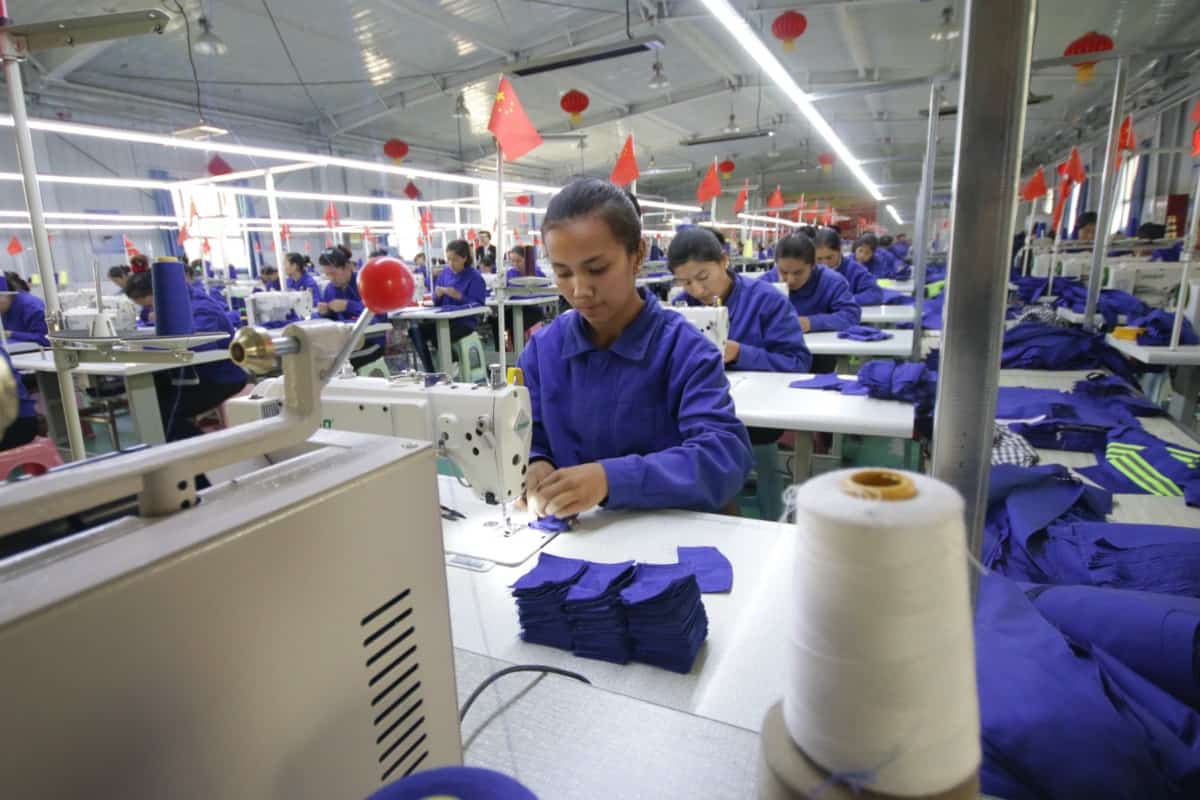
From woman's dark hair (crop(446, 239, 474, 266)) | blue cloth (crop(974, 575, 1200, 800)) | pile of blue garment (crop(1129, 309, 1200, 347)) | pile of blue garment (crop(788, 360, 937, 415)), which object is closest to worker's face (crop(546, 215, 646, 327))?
blue cloth (crop(974, 575, 1200, 800))

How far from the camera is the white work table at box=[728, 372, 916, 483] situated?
2.47m

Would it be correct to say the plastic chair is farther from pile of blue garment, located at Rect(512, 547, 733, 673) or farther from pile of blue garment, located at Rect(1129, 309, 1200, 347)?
pile of blue garment, located at Rect(512, 547, 733, 673)

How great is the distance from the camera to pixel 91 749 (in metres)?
0.37

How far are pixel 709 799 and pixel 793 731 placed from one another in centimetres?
34

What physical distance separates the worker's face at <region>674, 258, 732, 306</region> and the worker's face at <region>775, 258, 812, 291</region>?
1.13 meters

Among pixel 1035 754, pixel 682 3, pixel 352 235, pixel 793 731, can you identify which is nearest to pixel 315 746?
pixel 793 731

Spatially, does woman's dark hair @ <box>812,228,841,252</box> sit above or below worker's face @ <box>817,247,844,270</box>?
above

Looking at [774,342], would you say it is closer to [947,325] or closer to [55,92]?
[947,325]

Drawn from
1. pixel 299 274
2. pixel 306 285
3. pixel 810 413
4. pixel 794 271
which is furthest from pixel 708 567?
pixel 306 285

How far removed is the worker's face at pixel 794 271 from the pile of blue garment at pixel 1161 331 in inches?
73.5

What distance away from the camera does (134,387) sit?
390 centimetres

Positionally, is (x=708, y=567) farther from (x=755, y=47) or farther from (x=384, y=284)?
(x=755, y=47)

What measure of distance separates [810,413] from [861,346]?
1.71 meters

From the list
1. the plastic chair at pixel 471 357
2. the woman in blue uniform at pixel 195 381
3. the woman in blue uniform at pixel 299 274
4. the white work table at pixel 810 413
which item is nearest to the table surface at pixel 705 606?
the white work table at pixel 810 413
